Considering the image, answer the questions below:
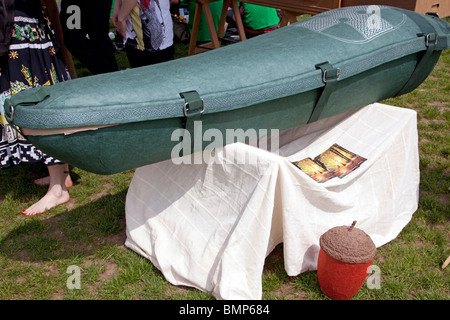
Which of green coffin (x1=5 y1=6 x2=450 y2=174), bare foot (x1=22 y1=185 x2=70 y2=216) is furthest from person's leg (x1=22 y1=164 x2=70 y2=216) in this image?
green coffin (x1=5 y1=6 x2=450 y2=174)

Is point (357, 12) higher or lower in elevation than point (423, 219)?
higher

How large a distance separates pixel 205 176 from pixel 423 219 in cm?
142

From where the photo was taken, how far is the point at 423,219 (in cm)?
266

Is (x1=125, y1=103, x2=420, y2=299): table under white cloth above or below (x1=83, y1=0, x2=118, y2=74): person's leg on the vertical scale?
below

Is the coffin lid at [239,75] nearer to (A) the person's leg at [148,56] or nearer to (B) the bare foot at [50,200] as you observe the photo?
(B) the bare foot at [50,200]

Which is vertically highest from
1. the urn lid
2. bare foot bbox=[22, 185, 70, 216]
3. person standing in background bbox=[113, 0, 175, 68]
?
person standing in background bbox=[113, 0, 175, 68]

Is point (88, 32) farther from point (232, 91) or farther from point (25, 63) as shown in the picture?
point (232, 91)

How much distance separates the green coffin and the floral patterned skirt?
2.88ft

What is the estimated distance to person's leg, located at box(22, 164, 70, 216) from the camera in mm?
2869

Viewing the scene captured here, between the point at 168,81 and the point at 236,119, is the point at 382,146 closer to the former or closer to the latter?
the point at 236,119

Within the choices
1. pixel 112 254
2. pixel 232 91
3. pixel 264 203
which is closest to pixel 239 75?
pixel 232 91

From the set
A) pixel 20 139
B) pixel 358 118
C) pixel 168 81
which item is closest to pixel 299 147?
pixel 358 118

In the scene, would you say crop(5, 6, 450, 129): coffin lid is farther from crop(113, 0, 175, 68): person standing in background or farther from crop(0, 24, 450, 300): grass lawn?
crop(113, 0, 175, 68): person standing in background
